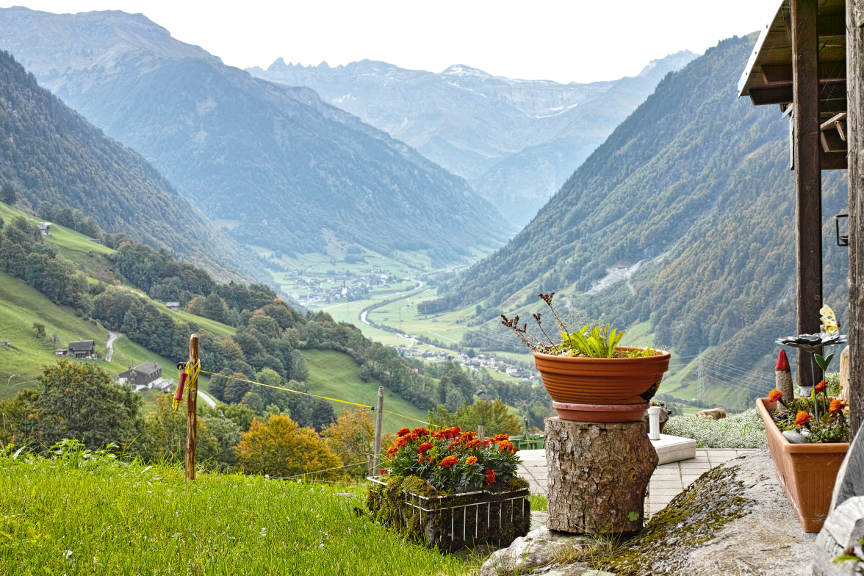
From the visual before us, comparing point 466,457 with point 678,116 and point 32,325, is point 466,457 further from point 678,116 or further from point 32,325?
point 678,116

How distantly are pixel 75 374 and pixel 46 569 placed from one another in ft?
108

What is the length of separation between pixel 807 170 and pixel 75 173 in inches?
6493

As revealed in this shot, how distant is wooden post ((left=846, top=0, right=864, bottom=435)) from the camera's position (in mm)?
2654

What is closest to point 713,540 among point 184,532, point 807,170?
point 184,532

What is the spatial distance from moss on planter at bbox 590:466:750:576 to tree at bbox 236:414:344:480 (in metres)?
36.6

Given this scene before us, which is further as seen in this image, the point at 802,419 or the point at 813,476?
the point at 802,419

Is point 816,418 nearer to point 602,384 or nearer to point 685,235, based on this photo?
point 602,384

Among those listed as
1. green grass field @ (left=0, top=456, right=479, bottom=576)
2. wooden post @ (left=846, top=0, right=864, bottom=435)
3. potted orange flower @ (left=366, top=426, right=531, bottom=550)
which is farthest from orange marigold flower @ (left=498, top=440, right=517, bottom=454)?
wooden post @ (left=846, top=0, right=864, bottom=435)

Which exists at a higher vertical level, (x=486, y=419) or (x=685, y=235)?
(x=685, y=235)

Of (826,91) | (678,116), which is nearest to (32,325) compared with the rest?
(826,91)

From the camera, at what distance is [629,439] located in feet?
11.4

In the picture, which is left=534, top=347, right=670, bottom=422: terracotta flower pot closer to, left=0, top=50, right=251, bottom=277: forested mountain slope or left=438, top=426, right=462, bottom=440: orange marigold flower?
left=438, top=426, right=462, bottom=440: orange marigold flower

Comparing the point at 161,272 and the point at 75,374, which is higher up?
the point at 161,272

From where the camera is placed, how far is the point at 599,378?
11.1 ft
